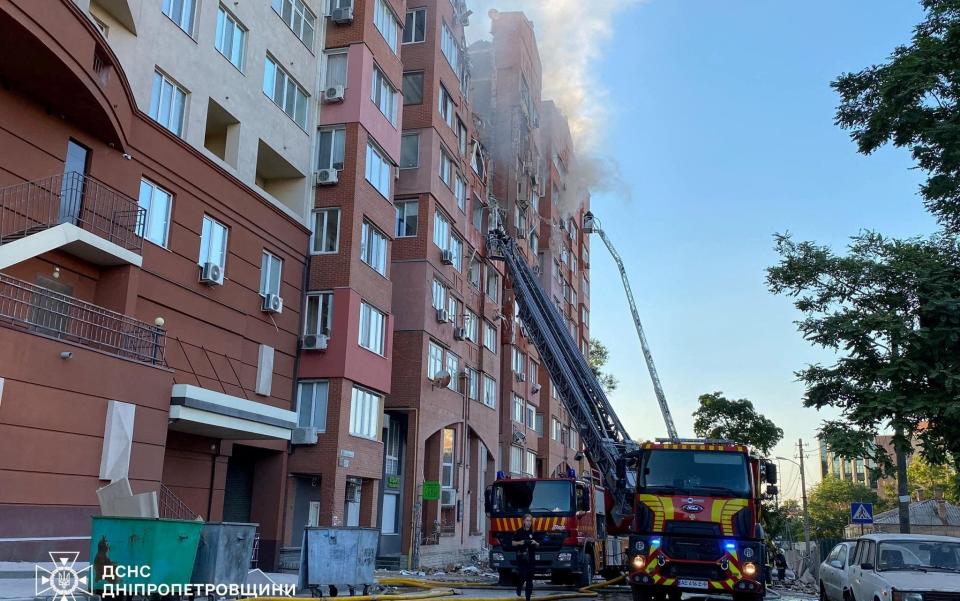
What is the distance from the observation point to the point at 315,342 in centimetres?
2383

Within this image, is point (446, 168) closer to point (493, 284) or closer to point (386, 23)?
point (386, 23)

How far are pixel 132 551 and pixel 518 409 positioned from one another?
3476 cm

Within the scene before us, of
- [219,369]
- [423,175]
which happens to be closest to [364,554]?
[219,369]

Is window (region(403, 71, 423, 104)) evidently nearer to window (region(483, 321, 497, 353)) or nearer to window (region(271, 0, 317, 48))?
window (region(271, 0, 317, 48))

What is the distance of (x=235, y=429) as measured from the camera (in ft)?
62.0

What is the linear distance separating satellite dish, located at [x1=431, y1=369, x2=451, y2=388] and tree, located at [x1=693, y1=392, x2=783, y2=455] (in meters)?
20.3

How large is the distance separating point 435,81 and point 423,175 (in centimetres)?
410

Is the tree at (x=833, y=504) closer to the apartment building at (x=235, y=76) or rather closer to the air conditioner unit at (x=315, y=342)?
the air conditioner unit at (x=315, y=342)

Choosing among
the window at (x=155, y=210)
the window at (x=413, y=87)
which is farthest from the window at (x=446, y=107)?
the window at (x=155, y=210)

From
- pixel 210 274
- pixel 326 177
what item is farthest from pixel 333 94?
pixel 210 274

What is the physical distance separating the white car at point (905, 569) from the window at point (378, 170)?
1833 centimetres

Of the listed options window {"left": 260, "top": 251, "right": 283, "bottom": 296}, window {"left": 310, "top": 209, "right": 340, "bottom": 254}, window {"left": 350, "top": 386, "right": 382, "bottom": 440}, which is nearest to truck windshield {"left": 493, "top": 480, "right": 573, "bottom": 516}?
window {"left": 350, "top": 386, "right": 382, "bottom": 440}

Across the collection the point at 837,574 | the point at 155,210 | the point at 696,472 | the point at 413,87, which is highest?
the point at 413,87

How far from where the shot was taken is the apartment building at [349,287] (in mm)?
23562
